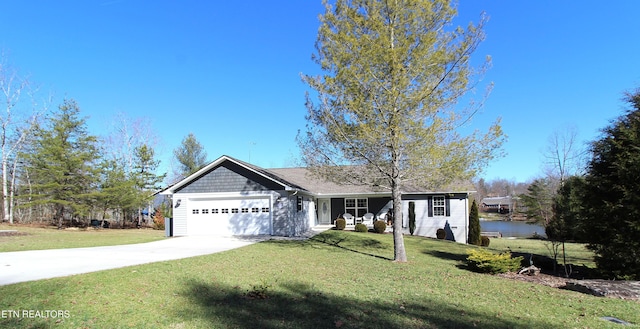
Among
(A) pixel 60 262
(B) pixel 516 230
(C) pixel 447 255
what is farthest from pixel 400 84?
(B) pixel 516 230

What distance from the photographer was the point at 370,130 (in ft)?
33.6

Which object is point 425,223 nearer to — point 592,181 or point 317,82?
point 592,181

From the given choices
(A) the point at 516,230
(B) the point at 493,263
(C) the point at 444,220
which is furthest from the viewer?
(A) the point at 516,230

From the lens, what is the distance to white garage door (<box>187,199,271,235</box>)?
17.9 meters

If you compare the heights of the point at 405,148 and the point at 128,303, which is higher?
the point at 405,148

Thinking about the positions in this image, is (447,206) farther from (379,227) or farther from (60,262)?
(60,262)

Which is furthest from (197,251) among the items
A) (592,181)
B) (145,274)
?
(592,181)

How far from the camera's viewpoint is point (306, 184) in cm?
2344

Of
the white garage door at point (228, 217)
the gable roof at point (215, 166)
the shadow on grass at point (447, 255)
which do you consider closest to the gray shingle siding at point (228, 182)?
the gable roof at point (215, 166)

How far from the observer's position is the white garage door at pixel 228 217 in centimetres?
1791

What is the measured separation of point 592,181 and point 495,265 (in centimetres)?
354

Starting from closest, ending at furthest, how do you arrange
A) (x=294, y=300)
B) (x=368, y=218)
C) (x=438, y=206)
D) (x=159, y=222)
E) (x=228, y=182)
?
1. (x=294, y=300)
2. (x=228, y=182)
3. (x=438, y=206)
4. (x=368, y=218)
5. (x=159, y=222)

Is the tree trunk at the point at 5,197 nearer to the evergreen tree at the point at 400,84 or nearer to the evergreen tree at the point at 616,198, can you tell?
the evergreen tree at the point at 400,84

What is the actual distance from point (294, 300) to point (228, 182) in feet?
42.4
